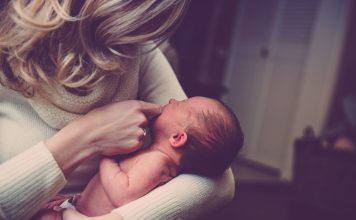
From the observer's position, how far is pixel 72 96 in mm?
832

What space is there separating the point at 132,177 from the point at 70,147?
0.45ft

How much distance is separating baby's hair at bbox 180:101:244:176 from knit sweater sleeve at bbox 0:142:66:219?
0.28 metres

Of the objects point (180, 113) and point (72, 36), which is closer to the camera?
point (72, 36)

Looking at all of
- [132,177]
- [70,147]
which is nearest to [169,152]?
[132,177]

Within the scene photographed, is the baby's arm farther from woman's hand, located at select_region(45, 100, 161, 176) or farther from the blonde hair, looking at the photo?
the blonde hair

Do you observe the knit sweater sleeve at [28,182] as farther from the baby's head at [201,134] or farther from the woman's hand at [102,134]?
the baby's head at [201,134]

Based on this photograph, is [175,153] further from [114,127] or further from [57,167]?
[57,167]

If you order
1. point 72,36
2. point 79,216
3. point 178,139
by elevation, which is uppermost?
point 72,36

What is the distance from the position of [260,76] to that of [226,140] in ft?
10.4

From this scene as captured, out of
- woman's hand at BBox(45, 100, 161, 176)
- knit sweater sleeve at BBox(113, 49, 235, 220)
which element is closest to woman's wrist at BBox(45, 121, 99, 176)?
woman's hand at BBox(45, 100, 161, 176)

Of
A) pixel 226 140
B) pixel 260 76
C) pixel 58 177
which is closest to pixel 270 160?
pixel 260 76

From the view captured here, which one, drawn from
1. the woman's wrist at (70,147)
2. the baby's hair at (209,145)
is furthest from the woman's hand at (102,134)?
the baby's hair at (209,145)

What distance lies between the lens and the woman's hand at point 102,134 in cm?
80

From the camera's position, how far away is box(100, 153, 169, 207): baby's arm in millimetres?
815
